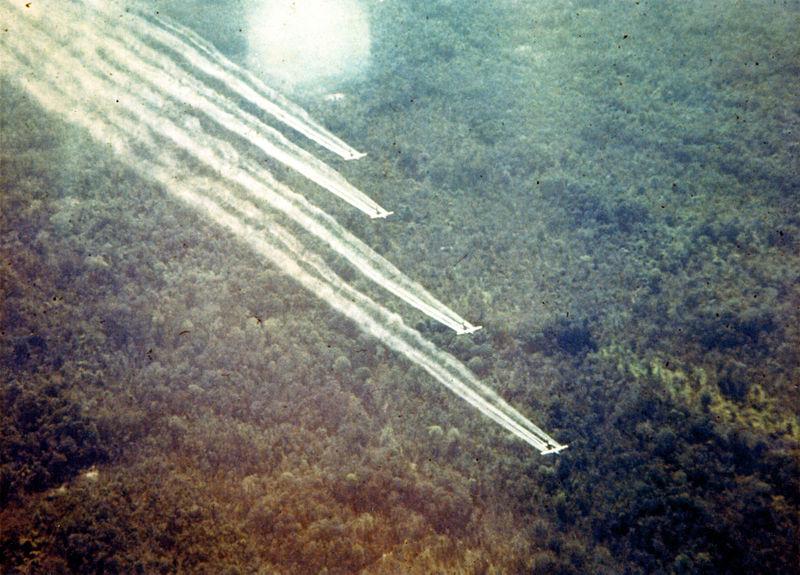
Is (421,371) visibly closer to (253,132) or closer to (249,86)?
(253,132)

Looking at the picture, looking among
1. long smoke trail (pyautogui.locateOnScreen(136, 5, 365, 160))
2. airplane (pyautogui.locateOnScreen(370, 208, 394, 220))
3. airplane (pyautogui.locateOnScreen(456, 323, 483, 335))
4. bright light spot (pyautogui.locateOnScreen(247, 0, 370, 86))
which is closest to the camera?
airplane (pyautogui.locateOnScreen(456, 323, 483, 335))

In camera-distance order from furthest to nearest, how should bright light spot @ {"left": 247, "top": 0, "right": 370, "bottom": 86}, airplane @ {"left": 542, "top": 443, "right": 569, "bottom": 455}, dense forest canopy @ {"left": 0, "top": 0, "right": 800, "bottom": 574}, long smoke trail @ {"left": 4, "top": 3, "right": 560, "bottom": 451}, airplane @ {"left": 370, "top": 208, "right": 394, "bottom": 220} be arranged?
bright light spot @ {"left": 247, "top": 0, "right": 370, "bottom": 86} < airplane @ {"left": 370, "top": 208, "right": 394, "bottom": 220} < long smoke trail @ {"left": 4, "top": 3, "right": 560, "bottom": 451} < airplane @ {"left": 542, "top": 443, "right": 569, "bottom": 455} < dense forest canopy @ {"left": 0, "top": 0, "right": 800, "bottom": 574}

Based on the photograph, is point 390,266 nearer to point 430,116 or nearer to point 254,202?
point 254,202

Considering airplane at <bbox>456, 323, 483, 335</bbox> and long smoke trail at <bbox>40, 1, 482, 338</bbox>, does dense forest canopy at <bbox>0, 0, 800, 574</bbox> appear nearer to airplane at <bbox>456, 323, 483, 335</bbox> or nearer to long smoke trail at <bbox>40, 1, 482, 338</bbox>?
airplane at <bbox>456, 323, 483, 335</bbox>

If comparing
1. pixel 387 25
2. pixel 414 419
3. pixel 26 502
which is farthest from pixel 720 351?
pixel 387 25

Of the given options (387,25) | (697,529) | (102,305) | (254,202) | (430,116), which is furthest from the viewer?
(387,25)

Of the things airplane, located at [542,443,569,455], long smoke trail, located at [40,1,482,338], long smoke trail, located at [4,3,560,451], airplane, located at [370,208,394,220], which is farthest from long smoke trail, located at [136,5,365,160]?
airplane, located at [542,443,569,455]

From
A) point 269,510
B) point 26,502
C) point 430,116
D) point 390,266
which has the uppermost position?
point 430,116
